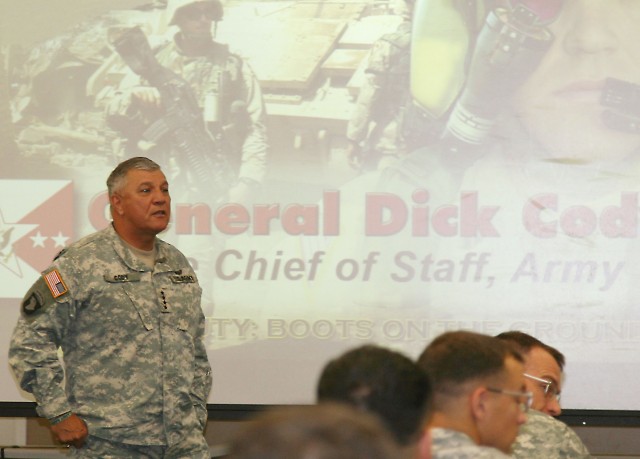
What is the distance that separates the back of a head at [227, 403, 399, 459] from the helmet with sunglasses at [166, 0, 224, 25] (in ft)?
11.7

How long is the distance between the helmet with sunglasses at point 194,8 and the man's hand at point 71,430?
6.25ft

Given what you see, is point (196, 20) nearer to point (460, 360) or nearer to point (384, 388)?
point (460, 360)

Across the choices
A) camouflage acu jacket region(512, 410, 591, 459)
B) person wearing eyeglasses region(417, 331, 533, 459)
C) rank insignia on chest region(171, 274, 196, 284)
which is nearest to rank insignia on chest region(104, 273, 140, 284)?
rank insignia on chest region(171, 274, 196, 284)

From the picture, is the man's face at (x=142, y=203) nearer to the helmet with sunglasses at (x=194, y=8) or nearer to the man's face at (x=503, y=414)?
the helmet with sunglasses at (x=194, y=8)

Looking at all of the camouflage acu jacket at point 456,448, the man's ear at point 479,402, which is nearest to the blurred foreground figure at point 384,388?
the camouflage acu jacket at point 456,448

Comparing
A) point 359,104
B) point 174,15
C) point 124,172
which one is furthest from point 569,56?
point 124,172

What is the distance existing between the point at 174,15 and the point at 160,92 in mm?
328

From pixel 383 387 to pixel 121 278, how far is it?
189cm

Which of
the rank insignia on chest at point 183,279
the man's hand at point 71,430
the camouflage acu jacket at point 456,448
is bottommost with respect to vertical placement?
the man's hand at point 71,430

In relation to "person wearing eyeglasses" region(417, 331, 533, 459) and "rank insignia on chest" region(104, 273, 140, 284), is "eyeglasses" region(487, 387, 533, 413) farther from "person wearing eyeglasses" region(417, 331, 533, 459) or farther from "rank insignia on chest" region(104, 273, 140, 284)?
"rank insignia on chest" region(104, 273, 140, 284)

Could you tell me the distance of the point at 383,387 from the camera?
1434 mm

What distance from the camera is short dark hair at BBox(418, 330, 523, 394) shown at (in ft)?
6.34

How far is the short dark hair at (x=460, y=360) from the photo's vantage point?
6.34 ft

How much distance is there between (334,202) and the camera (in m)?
4.24
